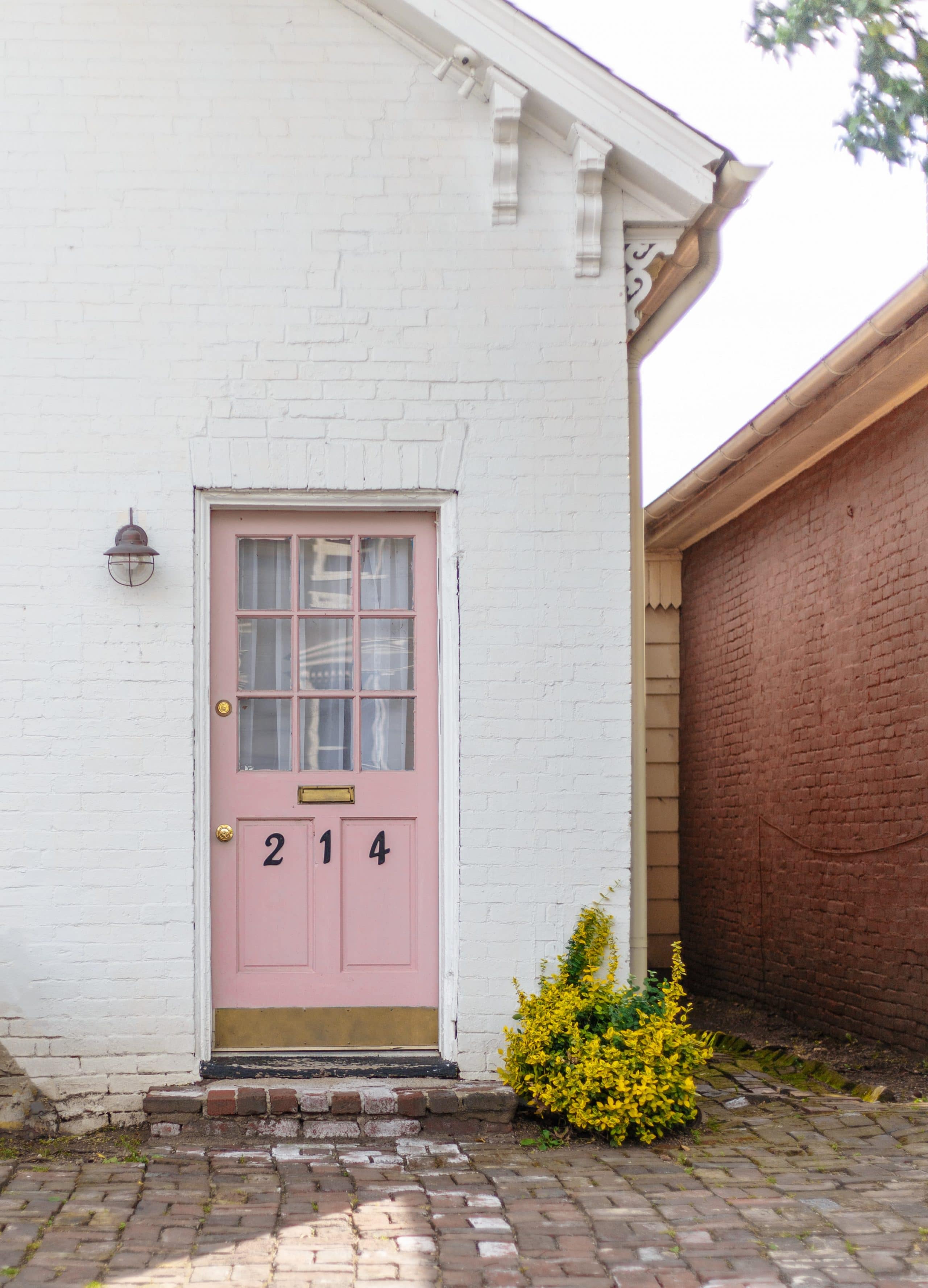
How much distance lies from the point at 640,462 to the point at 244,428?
175 centimetres

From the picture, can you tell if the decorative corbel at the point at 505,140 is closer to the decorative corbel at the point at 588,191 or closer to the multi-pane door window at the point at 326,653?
the decorative corbel at the point at 588,191

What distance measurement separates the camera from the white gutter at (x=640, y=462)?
17.8 feet

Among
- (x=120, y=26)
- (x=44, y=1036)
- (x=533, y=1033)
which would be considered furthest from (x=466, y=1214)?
(x=120, y=26)

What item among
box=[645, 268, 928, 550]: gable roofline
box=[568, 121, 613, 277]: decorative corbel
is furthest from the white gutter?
box=[645, 268, 928, 550]: gable roofline

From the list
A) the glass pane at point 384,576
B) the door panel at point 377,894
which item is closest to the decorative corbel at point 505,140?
the glass pane at point 384,576

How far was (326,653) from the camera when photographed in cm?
553

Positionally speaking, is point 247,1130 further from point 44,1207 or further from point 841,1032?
point 841,1032

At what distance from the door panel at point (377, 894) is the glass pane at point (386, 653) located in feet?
1.97

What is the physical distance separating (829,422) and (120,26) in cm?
412

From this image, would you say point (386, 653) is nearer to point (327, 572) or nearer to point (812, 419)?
point (327, 572)

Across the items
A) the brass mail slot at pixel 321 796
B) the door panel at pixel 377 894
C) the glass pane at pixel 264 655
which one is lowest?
the door panel at pixel 377 894

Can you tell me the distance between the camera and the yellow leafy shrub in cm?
481

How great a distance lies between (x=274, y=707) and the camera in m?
5.49

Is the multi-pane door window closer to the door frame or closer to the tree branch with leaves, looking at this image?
the door frame
